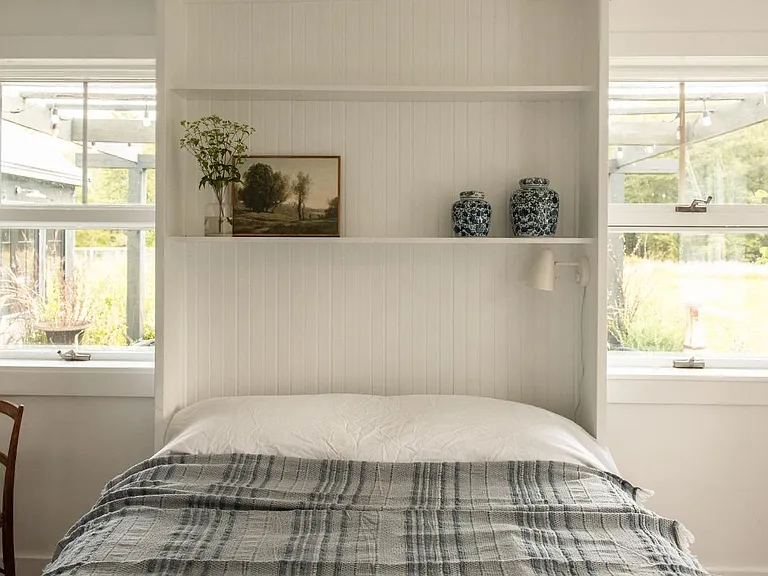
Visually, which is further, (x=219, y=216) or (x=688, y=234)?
(x=688, y=234)

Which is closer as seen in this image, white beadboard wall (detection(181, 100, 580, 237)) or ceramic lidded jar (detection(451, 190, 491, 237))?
ceramic lidded jar (detection(451, 190, 491, 237))

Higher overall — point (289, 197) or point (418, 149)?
point (418, 149)

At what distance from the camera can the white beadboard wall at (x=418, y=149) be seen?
8.23 ft

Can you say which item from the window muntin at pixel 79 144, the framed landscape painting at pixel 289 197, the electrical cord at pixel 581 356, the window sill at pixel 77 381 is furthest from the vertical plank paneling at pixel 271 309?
the electrical cord at pixel 581 356

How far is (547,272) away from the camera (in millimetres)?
2369

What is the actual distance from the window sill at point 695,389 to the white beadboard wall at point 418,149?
0.62 m

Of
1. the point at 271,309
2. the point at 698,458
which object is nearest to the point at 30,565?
the point at 271,309

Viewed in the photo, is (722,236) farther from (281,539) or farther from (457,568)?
(281,539)

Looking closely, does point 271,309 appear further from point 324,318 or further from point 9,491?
point 9,491

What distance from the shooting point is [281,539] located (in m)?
1.64

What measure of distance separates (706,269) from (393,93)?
4.57ft

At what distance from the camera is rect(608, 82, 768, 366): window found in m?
2.69

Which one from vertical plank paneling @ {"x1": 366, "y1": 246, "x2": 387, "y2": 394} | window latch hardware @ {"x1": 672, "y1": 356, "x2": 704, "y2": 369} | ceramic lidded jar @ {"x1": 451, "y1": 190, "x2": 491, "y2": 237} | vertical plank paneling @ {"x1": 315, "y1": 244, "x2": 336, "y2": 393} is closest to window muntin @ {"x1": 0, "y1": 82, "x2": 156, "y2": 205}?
vertical plank paneling @ {"x1": 315, "y1": 244, "x2": 336, "y2": 393}

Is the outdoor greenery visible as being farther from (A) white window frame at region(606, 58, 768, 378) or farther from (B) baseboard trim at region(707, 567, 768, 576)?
(B) baseboard trim at region(707, 567, 768, 576)
